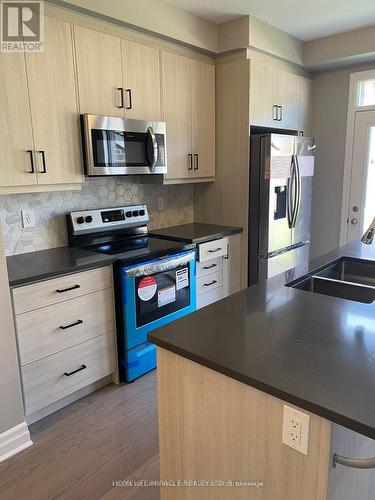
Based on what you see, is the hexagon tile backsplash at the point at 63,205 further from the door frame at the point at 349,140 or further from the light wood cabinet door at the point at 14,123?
the door frame at the point at 349,140

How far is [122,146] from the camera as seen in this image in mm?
2598

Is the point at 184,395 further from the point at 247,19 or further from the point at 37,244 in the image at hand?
the point at 247,19

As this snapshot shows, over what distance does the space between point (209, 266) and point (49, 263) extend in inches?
53.0

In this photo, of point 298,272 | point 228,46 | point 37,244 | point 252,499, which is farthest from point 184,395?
point 228,46

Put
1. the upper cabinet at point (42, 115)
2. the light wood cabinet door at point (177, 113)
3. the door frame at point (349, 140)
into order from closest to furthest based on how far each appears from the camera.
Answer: the upper cabinet at point (42, 115) → the light wood cabinet door at point (177, 113) → the door frame at point (349, 140)

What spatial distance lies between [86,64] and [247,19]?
1.43 m

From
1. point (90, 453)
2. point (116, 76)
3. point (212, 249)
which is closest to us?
point (90, 453)

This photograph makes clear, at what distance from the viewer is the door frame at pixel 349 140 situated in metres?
3.71

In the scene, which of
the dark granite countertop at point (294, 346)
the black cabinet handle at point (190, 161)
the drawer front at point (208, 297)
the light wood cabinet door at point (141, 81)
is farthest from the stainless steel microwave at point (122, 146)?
the dark granite countertop at point (294, 346)

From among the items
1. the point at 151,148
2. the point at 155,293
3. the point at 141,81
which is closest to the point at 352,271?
the point at 155,293

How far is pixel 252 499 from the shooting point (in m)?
1.10

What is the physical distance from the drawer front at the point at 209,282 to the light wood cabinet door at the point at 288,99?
61.1 inches

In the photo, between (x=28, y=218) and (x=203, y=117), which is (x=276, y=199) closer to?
(x=203, y=117)

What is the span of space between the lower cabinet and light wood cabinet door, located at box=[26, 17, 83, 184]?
2.22ft
